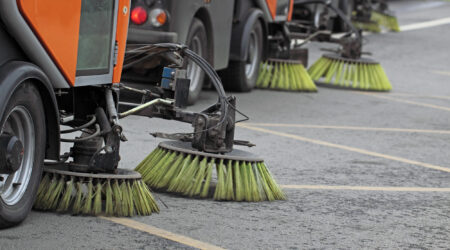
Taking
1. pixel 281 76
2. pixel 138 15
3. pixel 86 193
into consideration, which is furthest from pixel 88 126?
pixel 281 76

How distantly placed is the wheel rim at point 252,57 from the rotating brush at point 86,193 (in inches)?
282

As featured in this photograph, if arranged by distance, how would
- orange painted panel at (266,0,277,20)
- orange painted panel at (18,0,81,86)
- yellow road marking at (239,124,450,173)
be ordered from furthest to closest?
1. orange painted panel at (266,0,277,20)
2. yellow road marking at (239,124,450,173)
3. orange painted panel at (18,0,81,86)

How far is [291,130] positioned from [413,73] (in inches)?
293

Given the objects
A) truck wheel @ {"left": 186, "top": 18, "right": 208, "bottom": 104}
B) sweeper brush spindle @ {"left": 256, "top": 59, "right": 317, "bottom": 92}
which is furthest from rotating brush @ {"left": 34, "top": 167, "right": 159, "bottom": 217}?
sweeper brush spindle @ {"left": 256, "top": 59, "right": 317, "bottom": 92}

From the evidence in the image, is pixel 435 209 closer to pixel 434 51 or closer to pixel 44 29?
pixel 44 29

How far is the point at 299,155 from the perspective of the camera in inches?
332

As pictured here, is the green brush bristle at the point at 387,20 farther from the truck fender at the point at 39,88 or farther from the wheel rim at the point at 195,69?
the truck fender at the point at 39,88

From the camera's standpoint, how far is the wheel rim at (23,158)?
499 cm

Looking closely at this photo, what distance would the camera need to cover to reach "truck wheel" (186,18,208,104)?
1008 cm

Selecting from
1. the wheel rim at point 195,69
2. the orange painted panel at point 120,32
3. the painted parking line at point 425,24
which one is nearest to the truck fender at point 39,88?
the orange painted panel at point 120,32

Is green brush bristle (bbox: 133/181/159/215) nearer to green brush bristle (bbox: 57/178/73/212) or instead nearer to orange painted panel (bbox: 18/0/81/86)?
green brush bristle (bbox: 57/178/73/212)

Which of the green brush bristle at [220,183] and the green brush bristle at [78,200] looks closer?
the green brush bristle at [78,200]

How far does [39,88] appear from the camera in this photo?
514 centimetres

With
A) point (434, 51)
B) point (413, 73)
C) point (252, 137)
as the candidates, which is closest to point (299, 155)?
point (252, 137)
